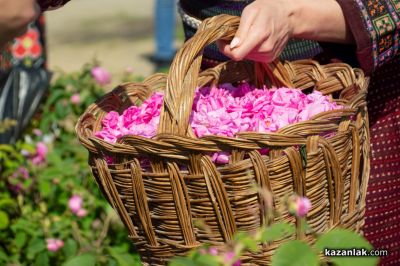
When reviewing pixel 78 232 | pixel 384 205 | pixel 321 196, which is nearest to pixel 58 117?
pixel 78 232

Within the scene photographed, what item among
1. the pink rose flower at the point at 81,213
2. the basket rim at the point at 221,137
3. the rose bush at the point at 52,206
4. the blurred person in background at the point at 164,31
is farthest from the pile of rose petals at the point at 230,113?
the blurred person in background at the point at 164,31

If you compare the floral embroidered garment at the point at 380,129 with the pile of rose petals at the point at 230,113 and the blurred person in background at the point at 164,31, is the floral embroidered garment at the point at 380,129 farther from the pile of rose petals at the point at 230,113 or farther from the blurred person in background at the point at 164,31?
the blurred person in background at the point at 164,31

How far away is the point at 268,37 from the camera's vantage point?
171 cm

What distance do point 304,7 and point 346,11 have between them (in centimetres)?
10

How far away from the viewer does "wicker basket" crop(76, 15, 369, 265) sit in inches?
59.1

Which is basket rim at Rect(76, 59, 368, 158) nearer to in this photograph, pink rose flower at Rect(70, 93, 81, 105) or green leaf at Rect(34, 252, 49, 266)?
green leaf at Rect(34, 252, 49, 266)

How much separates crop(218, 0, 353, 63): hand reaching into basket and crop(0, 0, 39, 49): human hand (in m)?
0.53

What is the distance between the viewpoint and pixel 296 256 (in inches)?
38.7

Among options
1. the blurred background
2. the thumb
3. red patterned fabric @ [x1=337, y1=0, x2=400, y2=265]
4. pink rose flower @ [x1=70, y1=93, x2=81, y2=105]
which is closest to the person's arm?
red patterned fabric @ [x1=337, y1=0, x2=400, y2=265]

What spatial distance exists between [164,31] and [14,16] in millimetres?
5115

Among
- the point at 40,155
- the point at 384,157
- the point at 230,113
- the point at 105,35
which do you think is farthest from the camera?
the point at 105,35

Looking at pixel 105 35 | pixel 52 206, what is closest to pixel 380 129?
pixel 52 206

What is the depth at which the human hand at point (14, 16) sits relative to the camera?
1.24 m

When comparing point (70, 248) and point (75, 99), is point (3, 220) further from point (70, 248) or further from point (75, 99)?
point (75, 99)
